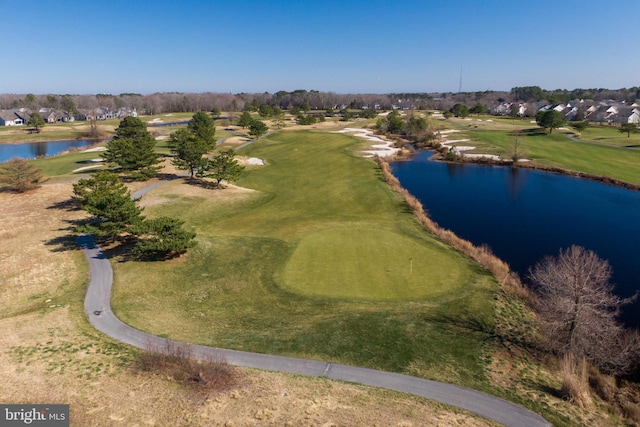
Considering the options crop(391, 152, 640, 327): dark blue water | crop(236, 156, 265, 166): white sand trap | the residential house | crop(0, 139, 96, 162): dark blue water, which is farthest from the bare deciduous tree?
the residential house

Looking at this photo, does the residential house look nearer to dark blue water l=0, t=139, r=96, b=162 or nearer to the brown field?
dark blue water l=0, t=139, r=96, b=162

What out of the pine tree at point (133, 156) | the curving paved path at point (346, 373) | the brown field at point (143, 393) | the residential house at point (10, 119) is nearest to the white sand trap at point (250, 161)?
the pine tree at point (133, 156)

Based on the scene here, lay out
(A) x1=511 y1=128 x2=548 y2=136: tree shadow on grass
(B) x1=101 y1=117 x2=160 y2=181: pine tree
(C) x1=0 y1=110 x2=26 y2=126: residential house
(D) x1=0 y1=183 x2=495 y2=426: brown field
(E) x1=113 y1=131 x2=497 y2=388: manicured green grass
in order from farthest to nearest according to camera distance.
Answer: (C) x1=0 y1=110 x2=26 y2=126: residential house
(A) x1=511 y1=128 x2=548 y2=136: tree shadow on grass
(B) x1=101 y1=117 x2=160 y2=181: pine tree
(E) x1=113 y1=131 x2=497 y2=388: manicured green grass
(D) x1=0 y1=183 x2=495 y2=426: brown field

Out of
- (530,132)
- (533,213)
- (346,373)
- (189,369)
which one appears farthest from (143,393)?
(530,132)

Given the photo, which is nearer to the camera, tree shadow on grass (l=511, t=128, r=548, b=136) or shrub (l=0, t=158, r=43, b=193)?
shrub (l=0, t=158, r=43, b=193)

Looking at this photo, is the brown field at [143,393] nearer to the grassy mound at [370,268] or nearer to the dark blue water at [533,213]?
the grassy mound at [370,268]

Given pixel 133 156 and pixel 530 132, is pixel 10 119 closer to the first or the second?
pixel 133 156
